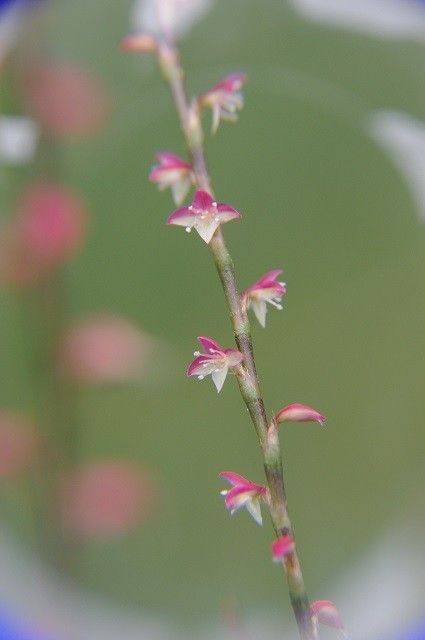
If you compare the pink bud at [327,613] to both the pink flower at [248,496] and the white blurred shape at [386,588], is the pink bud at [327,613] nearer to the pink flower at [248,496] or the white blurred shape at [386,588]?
the pink flower at [248,496]

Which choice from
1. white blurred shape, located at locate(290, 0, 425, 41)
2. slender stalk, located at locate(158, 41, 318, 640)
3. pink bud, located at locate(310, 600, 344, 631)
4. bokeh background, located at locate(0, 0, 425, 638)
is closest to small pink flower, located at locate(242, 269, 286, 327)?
slender stalk, located at locate(158, 41, 318, 640)

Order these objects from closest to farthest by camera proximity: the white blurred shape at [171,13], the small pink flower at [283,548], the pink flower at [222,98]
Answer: the small pink flower at [283,548], the pink flower at [222,98], the white blurred shape at [171,13]

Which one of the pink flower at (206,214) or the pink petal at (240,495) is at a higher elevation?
the pink flower at (206,214)

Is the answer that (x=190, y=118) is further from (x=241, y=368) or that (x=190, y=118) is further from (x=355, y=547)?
(x=355, y=547)

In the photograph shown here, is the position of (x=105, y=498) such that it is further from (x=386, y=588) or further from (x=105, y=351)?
(x=386, y=588)

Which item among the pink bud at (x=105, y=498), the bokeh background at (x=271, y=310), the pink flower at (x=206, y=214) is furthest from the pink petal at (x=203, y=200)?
the pink bud at (x=105, y=498)

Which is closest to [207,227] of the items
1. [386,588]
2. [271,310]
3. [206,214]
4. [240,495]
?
[206,214]

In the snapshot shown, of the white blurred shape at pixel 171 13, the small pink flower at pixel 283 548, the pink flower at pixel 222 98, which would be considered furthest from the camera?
the white blurred shape at pixel 171 13

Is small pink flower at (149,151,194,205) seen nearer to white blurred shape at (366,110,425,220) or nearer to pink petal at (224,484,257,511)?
pink petal at (224,484,257,511)

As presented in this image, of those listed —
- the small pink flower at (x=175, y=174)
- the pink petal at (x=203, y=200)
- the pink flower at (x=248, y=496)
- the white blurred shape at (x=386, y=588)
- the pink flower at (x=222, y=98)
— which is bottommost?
the white blurred shape at (x=386, y=588)
